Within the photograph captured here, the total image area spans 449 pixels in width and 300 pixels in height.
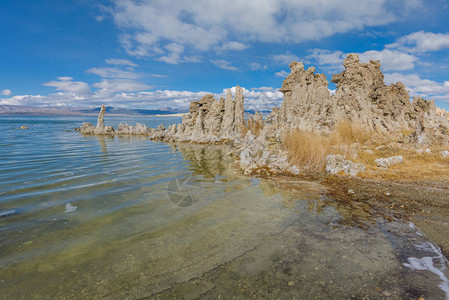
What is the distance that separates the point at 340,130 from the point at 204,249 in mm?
18244

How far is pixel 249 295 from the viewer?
398 cm

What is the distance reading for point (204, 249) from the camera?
5562 millimetres

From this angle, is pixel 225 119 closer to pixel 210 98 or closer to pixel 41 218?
pixel 210 98

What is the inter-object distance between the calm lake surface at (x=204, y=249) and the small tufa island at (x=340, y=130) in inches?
183

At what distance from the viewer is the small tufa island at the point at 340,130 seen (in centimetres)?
1334

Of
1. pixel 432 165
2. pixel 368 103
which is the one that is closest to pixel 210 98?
pixel 368 103

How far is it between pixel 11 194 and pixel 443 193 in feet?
60.7

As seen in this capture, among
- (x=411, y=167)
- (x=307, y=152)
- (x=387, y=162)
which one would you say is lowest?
(x=411, y=167)

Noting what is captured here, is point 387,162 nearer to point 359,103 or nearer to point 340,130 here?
point 340,130

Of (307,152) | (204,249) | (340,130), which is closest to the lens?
(204,249)

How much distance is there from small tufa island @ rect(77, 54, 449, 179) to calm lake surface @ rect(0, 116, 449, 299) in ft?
15.3

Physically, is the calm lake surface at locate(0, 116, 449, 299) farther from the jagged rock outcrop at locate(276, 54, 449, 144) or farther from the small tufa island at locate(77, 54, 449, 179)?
the jagged rock outcrop at locate(276, 54, 449, 144)

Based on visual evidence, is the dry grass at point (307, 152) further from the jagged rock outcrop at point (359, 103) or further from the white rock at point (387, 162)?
the jagged rock outcrop at point (359, 103)

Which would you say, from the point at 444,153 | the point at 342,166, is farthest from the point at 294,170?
the point at 444,153
